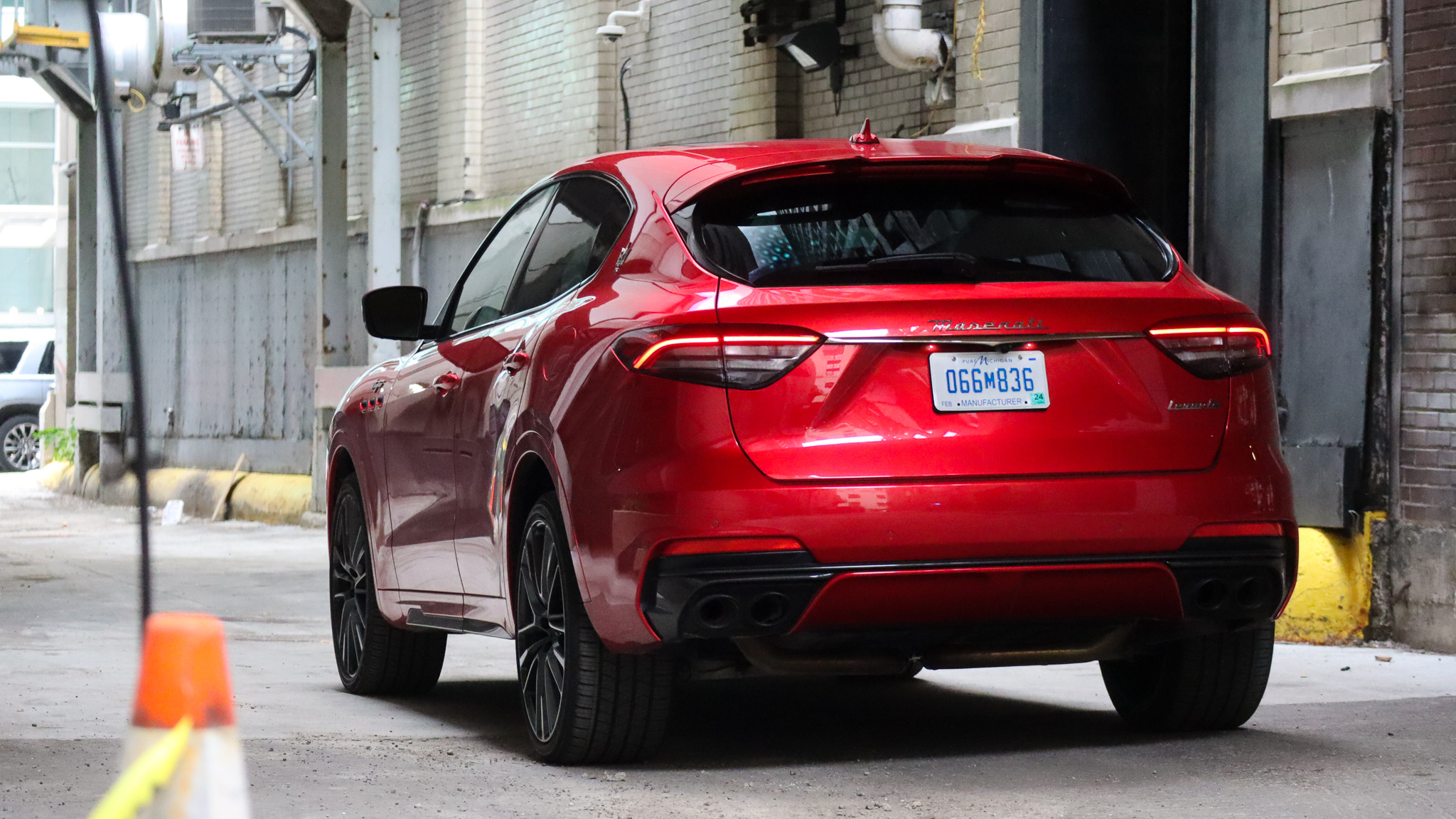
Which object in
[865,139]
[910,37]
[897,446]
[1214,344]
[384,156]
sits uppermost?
[910,37]

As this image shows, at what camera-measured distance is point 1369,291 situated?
333 inches

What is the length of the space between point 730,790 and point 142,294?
24.7 m

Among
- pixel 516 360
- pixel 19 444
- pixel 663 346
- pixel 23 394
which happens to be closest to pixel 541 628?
pixel 516 360

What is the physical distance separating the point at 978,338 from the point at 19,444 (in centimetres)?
2865

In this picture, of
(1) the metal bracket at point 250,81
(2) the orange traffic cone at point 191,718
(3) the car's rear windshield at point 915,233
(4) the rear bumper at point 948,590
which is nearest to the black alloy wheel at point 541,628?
(4) the rear bumper at point 948,590

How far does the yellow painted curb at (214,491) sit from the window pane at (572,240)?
13198 millimetres

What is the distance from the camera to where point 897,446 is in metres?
4.62

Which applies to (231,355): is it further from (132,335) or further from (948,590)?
(132,335)

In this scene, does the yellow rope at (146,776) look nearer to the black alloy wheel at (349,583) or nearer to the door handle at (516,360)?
the door handle at (516,360)

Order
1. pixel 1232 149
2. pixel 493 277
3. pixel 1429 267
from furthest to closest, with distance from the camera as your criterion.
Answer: pixel 1232 149, pixel 1429 267, pixel 493 277

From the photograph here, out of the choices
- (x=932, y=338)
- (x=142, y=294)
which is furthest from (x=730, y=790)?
(x=142, y=294)

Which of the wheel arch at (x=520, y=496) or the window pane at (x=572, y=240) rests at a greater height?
the window pane at (x=572, y=240)

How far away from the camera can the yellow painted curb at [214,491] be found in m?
20.3

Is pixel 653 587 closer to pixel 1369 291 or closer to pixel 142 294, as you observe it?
pixel 1369 291
